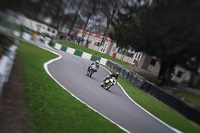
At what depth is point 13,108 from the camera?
442cm

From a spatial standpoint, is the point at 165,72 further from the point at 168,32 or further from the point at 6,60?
the point at 6,60

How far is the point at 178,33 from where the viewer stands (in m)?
1.40

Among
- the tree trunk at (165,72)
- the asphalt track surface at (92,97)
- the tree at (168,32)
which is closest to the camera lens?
the tree at (168,32)

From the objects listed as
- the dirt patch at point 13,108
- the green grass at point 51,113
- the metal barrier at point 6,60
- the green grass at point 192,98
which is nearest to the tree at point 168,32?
the green grass at point 192,98

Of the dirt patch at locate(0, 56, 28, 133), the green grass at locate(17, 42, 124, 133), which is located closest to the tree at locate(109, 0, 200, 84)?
the dirt patch at locate(0, 56, 28, 133)

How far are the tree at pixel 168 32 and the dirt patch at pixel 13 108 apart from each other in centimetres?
201

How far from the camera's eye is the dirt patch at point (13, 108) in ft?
11.9

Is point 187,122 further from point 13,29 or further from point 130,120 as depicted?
point 130,120

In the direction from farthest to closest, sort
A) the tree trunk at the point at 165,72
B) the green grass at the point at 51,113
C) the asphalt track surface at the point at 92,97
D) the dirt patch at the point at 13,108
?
the asphalt track surface at the point at 92,97
the green grass at the point at 51,113
the dirt patch at the point at 13,108
the tree trunk at the point at 165,72

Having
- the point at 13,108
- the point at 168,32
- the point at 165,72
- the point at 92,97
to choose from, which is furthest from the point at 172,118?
the point at 92,97

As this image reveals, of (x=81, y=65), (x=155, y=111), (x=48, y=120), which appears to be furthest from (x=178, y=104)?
(x=81, y=65)

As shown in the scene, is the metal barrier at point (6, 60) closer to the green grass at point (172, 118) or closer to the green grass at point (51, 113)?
the green grass at point (51, 113)

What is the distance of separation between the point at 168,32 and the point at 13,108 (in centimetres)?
414

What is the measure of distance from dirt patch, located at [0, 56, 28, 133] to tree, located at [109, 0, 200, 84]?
2.01 m
